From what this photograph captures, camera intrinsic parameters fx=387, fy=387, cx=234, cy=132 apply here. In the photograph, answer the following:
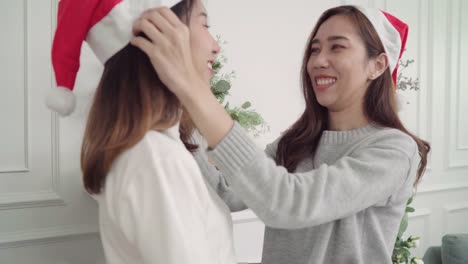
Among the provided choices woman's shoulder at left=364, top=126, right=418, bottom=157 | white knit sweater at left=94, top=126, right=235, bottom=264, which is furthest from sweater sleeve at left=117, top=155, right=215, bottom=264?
woman's shoulder at left=364, top=126, right=418, bottom=157

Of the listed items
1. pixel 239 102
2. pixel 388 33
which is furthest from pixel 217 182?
pixel 239 102

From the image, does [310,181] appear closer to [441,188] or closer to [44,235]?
[44,235]

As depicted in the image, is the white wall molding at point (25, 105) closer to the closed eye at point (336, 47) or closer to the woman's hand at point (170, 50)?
the woman's hand at point (170, 50)

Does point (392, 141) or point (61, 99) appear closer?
point (61, 99)

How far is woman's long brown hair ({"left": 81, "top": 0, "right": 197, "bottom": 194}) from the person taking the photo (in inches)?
26.0

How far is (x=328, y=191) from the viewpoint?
833mm

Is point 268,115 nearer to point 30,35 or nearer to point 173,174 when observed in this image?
point 30,35

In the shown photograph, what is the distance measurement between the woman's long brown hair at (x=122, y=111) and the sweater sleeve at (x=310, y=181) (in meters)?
0.14

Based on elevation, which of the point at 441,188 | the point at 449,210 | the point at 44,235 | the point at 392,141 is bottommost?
the point at 449,210

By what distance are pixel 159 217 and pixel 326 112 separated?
824 millimetres

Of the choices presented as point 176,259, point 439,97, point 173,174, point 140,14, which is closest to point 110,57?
point 140,14

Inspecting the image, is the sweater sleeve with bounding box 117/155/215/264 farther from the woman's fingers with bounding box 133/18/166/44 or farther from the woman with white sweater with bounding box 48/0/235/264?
the woman's fingers with bounding box 133/18/166/44

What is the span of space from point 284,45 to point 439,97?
1.39m

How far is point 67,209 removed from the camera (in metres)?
1.43
